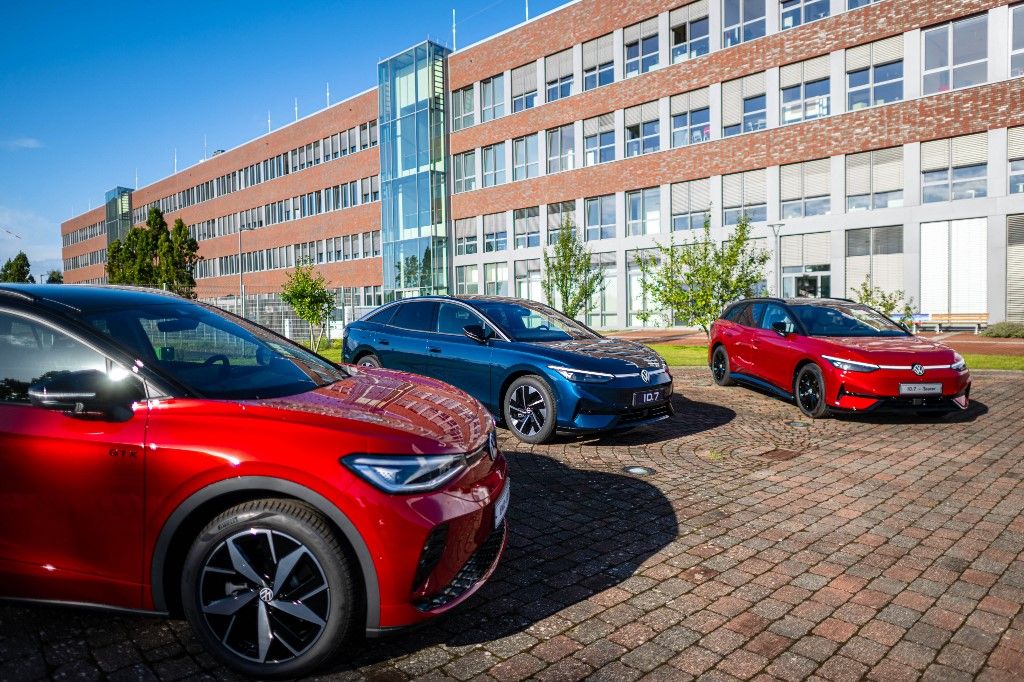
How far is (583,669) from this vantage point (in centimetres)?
279

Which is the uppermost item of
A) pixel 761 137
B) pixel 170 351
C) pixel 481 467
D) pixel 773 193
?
pixel 761 137

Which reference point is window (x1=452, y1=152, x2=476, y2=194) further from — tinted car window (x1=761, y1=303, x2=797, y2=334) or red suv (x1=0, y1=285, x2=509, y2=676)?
red suv (x1=0, y1=285, x2=509, y2=676)

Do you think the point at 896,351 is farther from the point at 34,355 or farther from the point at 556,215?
the point at 556,215

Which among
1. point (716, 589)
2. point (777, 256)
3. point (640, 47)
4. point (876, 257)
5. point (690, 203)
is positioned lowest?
point (716, 589)

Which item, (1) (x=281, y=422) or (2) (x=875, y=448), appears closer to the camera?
(1) (x=281, y=422)

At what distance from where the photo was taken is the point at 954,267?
25.6 meters

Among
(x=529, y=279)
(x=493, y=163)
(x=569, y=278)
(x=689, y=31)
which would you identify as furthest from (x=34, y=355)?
(x=493, y=163)

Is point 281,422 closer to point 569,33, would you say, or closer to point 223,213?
point 569,33

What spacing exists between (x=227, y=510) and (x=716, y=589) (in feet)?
8.00

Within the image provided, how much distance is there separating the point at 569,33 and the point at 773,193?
1403 cm

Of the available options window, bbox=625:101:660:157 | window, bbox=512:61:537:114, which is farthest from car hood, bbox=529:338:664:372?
window, bbox=512:61:537:114

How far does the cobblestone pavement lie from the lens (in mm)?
2848

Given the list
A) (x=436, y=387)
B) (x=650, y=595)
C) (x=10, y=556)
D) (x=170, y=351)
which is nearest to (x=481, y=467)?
(x=436, y=387)

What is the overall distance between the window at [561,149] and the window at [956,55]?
16.1 meters
